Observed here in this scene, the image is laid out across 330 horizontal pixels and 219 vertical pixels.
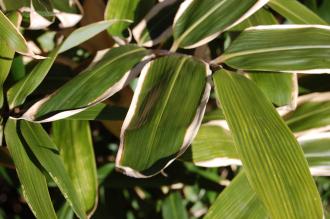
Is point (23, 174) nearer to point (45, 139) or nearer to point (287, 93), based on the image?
point (45, 139)

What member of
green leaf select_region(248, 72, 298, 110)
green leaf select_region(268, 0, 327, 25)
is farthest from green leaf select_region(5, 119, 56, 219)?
green leaf select_region(268, 0, 327, 25)

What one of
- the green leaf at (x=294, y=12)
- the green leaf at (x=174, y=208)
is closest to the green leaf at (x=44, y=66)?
the green leaf at (x=294, y=12)

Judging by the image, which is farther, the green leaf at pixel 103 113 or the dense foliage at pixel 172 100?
the green leaf at pixel 103 113

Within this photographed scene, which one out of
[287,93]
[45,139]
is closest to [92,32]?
[45,139]

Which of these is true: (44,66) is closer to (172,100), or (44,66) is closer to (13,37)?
(13,37)

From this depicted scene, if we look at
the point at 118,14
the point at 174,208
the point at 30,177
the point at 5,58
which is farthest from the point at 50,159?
the point at 174,208

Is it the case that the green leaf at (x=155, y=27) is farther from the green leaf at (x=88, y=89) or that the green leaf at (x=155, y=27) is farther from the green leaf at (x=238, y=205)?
the green leaf at (x=238, y=205)
